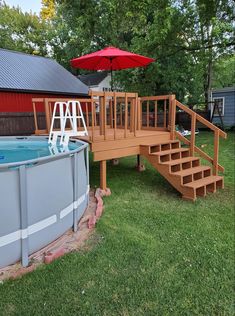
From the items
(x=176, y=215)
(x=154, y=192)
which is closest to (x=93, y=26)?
(x=154, y=192)

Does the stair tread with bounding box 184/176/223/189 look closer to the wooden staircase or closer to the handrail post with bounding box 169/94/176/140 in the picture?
the wooden staircase

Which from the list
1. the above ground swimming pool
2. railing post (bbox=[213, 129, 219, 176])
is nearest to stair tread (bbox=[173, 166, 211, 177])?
railing post (bbox=[213, 129, 219, 176])

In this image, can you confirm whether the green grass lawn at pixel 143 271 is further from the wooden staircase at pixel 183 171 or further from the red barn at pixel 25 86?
the red barn at pixel 25 86

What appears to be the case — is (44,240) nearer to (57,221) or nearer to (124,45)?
(57,221)

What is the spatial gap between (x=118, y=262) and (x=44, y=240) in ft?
2.71

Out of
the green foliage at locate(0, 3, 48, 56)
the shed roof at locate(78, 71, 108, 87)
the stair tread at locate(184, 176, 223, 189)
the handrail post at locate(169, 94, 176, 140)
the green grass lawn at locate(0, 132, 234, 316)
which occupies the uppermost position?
the green foliage at locate(0, 3, 48, 56)

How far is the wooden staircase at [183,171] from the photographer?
15.1 ft

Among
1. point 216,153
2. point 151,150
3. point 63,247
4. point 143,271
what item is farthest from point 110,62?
point 143,271

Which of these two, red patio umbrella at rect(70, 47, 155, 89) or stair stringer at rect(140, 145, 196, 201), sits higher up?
red patio umbrella at rect(70, 47, 155, 89)

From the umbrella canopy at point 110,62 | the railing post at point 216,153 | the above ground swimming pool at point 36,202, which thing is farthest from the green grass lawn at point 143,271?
the umbrella canopy at point 110,62

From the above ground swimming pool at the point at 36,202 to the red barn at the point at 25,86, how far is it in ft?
21.3

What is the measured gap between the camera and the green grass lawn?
7.12 ft

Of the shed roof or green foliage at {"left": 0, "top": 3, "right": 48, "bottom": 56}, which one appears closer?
green foliage at {"left": 0, "top": 3, "right": 48, "bottom": 56}

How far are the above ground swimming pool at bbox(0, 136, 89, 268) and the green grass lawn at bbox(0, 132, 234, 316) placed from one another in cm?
30
